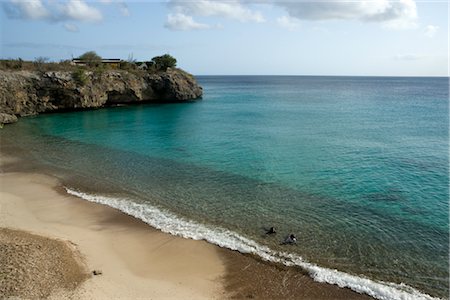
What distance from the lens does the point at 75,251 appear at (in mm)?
17031

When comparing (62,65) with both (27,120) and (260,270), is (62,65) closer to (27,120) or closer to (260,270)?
(27,120)

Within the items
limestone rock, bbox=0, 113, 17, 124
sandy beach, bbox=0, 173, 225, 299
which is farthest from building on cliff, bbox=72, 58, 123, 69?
sandy beach, bbox=0, 173, 225, 299

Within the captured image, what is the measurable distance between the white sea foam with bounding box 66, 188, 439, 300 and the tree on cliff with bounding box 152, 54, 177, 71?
6156 centimetres

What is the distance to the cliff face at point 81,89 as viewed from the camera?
56625 mm

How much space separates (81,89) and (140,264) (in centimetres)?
5508

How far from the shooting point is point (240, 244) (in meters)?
18.0

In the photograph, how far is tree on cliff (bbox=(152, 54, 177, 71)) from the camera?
8281 centimetres

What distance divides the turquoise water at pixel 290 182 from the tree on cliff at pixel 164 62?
35.0 m

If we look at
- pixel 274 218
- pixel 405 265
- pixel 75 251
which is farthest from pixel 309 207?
pixel 75 251

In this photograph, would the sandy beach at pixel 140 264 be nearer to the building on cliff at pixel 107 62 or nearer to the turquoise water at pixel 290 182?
the turquoise water at pixel 290 182

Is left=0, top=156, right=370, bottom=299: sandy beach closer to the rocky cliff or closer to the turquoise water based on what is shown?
the turquoise water

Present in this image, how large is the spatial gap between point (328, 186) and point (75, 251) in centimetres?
1738

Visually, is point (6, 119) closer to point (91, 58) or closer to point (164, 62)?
point (91, 58)

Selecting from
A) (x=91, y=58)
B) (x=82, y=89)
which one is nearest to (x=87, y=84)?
(x=82, y=89)
